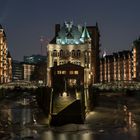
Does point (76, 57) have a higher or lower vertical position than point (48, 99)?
higher

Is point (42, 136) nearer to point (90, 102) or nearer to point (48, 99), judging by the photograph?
point (48, 99)

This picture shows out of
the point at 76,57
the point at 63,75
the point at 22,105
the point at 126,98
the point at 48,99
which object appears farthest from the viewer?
the point at 76,57

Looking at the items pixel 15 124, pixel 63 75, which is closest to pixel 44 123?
pixel 15 124

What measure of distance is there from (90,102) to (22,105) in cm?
3393

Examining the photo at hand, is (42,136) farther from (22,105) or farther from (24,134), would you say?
(22,105)

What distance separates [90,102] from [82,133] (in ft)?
90.7

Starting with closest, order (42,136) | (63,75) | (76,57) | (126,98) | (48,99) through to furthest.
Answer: (42,136) < (48,99) < (126,98) < (63,75) < (76,57)

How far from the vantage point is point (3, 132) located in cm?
8656

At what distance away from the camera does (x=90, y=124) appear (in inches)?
3878

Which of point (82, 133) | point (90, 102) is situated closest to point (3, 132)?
point (82, 133)

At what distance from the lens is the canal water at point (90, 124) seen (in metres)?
84.8

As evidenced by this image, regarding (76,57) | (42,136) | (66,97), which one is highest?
(76,57)

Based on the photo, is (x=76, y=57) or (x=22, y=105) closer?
(x=22, y=105)

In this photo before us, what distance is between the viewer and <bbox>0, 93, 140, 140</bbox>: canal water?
84750 millimetres
